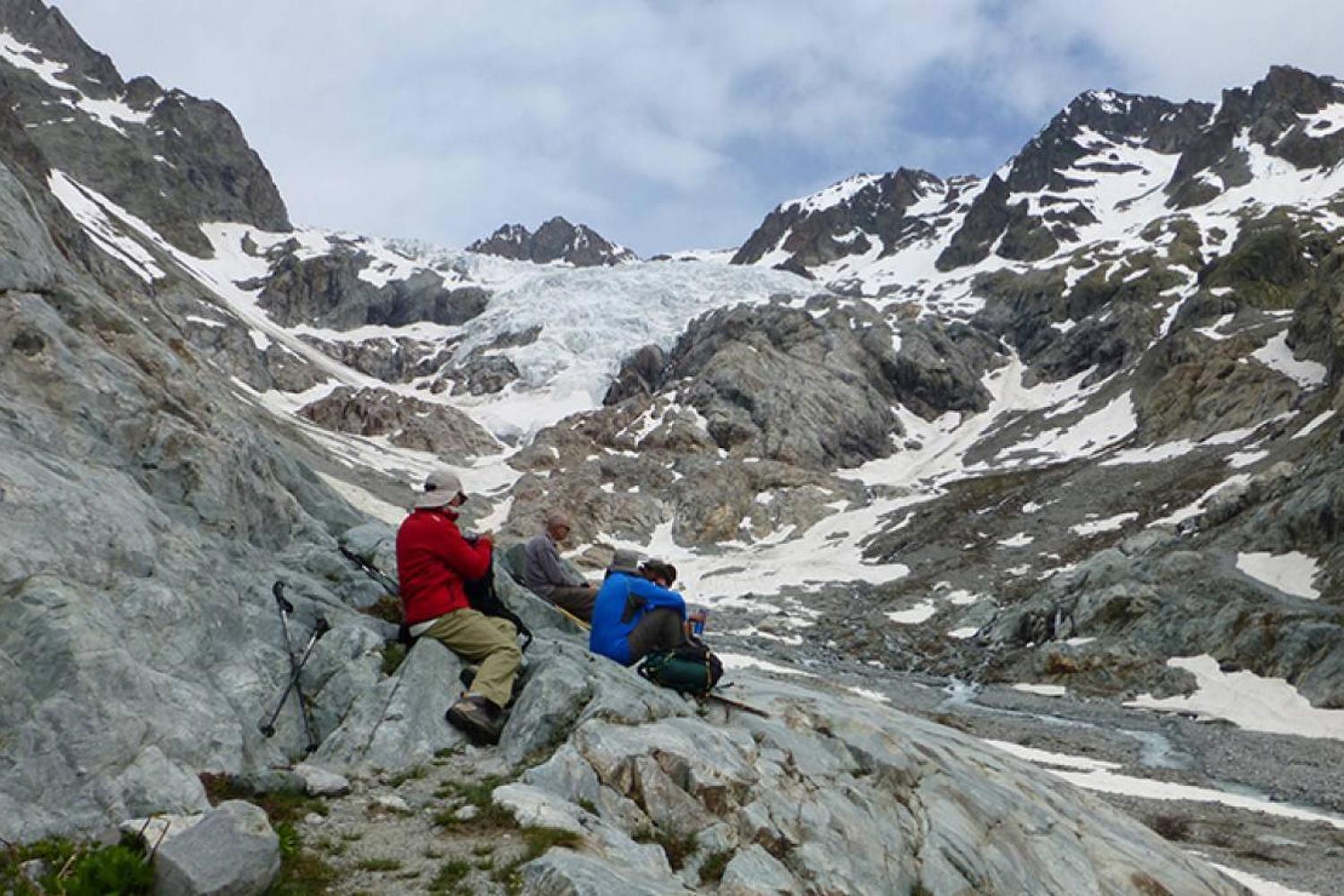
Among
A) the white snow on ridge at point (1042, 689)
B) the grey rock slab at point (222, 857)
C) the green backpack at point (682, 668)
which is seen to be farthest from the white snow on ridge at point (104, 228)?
the grey rock slab at point (222, 857)

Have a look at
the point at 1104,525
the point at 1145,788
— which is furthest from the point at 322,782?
the point at 1104,525

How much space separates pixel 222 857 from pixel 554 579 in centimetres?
1108

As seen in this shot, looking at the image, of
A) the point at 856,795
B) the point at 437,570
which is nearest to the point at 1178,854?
the point at 856,795

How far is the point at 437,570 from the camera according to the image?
38.6ft

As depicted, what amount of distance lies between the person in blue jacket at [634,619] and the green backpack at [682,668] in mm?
149

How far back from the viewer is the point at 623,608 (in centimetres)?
1359

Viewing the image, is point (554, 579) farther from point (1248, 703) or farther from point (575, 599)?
point (1248, 703)

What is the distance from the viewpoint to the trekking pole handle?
37.6ft

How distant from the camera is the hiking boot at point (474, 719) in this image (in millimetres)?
10719

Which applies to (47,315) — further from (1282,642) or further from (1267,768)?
(1282,642)

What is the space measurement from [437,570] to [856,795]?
7.19 meters

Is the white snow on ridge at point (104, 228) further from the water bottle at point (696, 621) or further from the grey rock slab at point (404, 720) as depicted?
the grey rock slab at point (404, 720)

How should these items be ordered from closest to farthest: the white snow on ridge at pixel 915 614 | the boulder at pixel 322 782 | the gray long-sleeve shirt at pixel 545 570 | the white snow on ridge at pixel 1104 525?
1. the boulder at pixel 322 782
2. the gray long-sleeve shirt at pixel 545 570
3. the white snow on ridge at pixel 915 614
4. the white snow on ridge at pixel 1104 525

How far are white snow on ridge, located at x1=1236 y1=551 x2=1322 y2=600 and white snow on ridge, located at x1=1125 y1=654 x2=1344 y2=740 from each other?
6666 mm
